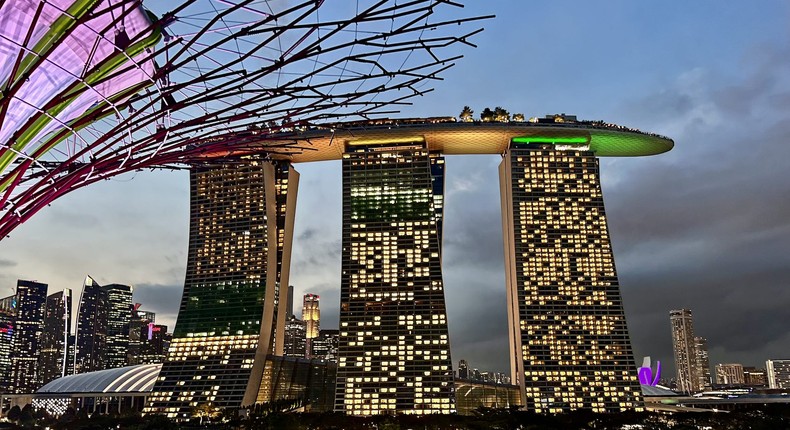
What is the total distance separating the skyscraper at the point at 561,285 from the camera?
11925 centimetres

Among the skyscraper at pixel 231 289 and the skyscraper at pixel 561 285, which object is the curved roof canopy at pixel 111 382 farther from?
the skyscraper at pixel 561 285

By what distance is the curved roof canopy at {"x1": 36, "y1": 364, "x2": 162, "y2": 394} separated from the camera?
137625 millimetres

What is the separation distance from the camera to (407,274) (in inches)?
4948

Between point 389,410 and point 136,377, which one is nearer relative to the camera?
point 389,410

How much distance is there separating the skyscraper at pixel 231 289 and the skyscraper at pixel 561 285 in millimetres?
45041

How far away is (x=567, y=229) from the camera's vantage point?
12888 cm

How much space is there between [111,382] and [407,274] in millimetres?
66522

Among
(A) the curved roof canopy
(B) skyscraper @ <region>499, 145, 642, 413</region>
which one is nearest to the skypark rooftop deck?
(B) skyscraper @ <region>499, 145, 642, 413</region>

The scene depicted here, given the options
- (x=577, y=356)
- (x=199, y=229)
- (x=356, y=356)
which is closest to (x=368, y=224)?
(x=356, y=356)

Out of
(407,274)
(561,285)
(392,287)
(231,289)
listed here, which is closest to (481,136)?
(407,274)

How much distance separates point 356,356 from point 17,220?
103 meters

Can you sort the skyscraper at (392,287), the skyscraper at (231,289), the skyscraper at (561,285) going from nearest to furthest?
the skyscraper at (392,287) < the skyscraper at (561,285) < the skyscraper at (231,289)

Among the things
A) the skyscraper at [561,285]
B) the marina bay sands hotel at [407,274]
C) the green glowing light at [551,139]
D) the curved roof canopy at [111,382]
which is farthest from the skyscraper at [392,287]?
the curved roof canopy at [111,382]

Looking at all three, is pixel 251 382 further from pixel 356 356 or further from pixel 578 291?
pixel 578 291
